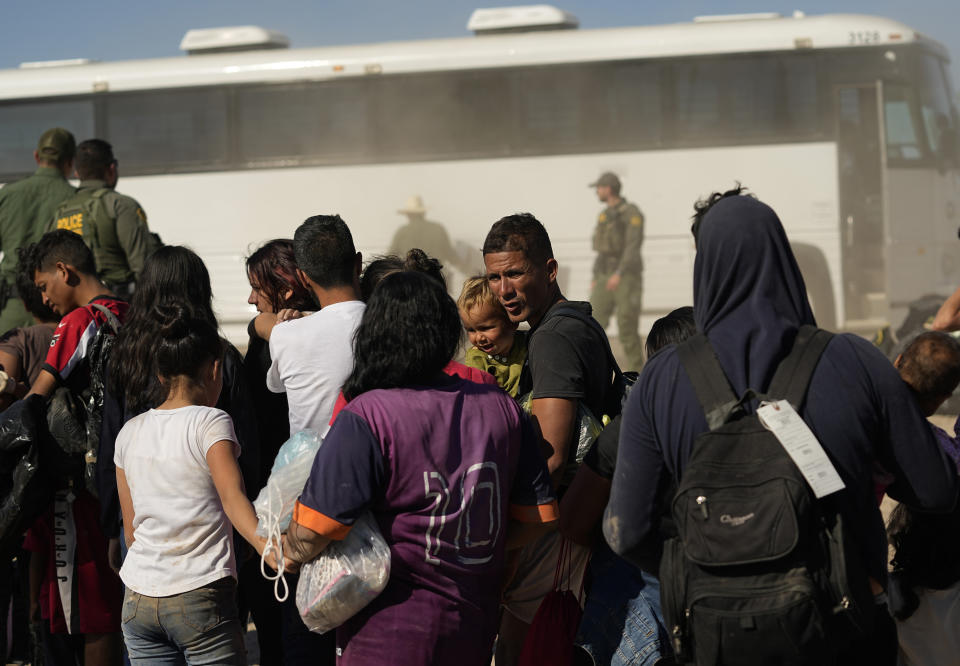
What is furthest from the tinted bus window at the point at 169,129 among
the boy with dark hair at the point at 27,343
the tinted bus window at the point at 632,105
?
the boy with dark hair at the point at 27,343

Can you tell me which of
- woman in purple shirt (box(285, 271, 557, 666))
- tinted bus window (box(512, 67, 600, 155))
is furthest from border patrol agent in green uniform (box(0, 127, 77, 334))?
tinted bus window (box(512, 67, 600, 155))

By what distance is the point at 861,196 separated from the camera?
42.3ft

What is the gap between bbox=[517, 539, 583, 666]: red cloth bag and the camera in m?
3.01

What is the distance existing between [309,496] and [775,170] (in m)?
11.5

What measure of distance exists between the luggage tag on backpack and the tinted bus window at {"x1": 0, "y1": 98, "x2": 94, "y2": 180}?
1386 centimetres

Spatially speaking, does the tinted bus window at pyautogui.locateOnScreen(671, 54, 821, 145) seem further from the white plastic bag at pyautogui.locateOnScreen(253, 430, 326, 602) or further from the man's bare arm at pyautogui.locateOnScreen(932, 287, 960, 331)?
the white plastic bag at pyautogui.locateOnScreen(253, 430, 326, 602)

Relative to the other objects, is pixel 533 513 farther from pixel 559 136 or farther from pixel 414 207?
pixel 414 207

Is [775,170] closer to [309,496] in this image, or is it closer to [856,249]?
[856,249]

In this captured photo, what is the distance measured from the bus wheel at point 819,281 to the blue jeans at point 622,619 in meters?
10.5

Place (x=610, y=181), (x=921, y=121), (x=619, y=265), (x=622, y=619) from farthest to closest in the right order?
(x=921, y=121)
(x=619, y=265)
(x=610, y=181)
(x=622, y=619)

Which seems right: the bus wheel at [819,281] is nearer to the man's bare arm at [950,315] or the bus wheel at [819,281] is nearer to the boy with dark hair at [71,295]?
the man's bare arm at [950,315]

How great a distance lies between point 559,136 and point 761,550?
1172 cm

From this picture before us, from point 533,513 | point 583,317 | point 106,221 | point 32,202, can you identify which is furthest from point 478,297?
point 32,202

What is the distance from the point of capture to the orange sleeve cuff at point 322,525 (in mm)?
2559
